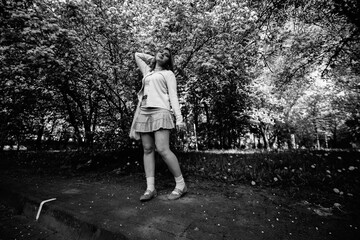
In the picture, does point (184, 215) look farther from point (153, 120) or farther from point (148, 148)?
point (153, 120)

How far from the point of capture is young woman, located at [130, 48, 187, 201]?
2.45 m

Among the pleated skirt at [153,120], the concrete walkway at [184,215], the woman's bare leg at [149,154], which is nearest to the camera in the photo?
the concrete walkway at [184,215]

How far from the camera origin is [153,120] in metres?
2.49

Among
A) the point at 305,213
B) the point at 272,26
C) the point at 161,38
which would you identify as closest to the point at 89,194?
the point at 305,213

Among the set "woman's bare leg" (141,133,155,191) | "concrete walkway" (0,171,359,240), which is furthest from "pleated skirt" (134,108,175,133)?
"concrete walkway" (0,171,359,240)

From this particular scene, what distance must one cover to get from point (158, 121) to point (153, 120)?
0.09 metres

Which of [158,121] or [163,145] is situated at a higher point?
[158,121]

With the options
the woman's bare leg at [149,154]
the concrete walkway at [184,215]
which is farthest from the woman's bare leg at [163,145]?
the concrete walkway at [184,215]

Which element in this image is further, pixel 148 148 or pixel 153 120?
pixel 148 148

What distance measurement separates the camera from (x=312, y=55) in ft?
23.0

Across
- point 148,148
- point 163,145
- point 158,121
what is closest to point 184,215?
point 163,145

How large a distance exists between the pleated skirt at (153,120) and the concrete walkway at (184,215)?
92 centimetres

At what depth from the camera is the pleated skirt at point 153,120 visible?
243cm

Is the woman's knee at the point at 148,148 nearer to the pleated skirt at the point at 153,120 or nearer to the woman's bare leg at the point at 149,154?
the woman's bare leg at the point at 149,154
